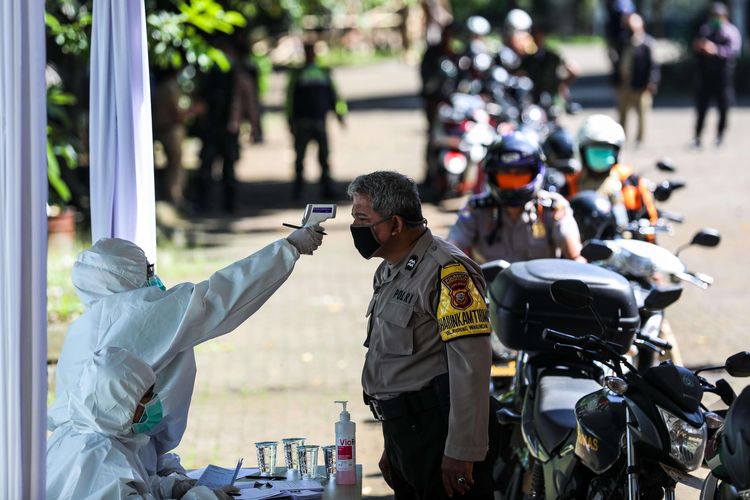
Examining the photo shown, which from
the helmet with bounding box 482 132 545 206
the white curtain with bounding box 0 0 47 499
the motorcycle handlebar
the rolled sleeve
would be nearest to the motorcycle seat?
the motorcycle handlebar

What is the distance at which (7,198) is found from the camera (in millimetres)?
4375

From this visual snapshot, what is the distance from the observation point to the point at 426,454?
520 cm

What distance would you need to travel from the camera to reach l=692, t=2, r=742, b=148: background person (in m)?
22.2

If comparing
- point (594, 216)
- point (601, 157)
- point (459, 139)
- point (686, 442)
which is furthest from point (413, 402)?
point (459, 139)

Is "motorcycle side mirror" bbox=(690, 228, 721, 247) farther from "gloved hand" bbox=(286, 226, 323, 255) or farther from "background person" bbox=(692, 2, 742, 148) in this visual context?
"background person" bbox=(692, 2, 742, 148)

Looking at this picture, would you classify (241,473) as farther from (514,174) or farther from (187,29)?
(187,29)

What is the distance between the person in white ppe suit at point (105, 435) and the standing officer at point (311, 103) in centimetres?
1412

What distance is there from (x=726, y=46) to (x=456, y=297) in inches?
729

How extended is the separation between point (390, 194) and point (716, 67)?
1835cm

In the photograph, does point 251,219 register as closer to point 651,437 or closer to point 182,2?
point 182,2

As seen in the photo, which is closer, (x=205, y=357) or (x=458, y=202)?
(x=205, y=357)


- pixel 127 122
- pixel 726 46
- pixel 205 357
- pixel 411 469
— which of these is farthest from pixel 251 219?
pixel 411 469

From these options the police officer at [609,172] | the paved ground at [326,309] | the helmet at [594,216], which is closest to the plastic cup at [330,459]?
the paved ground at [326,309]

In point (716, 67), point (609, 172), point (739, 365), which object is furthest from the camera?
point (716, 67)
